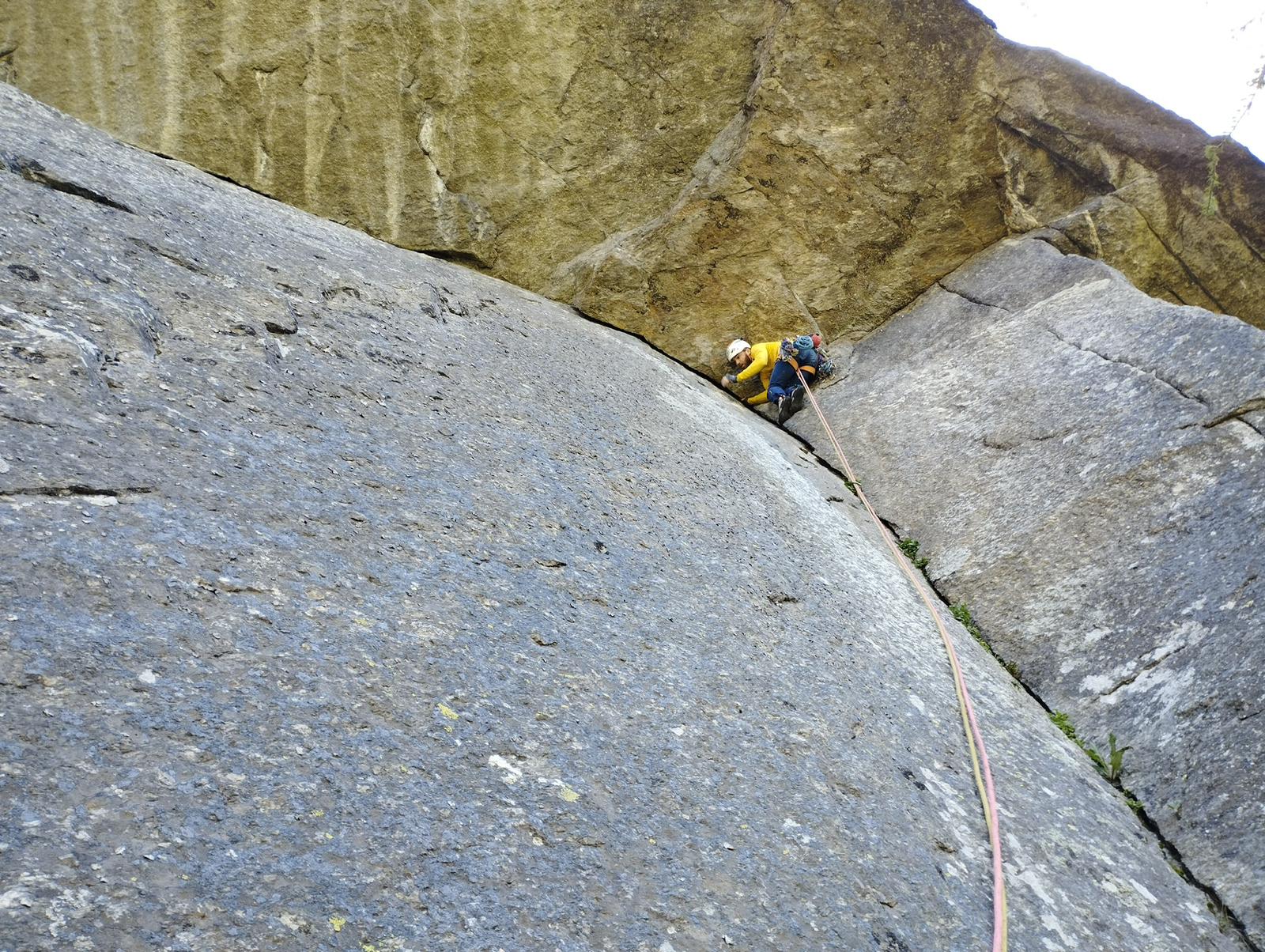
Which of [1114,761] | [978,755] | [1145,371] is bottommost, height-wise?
[978,755]

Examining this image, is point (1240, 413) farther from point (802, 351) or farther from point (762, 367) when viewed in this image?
point (762, 367)

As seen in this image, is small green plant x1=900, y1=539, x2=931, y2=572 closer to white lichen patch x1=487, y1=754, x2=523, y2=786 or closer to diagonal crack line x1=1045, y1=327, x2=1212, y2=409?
diagonal crack line x1=1045, y1=327, x2=1212, y2=409

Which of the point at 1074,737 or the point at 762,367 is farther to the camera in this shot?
the point at 762,367

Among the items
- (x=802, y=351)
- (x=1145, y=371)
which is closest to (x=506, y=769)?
(x=1145, y=371)

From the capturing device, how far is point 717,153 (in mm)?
8789

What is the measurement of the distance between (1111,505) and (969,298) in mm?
3442

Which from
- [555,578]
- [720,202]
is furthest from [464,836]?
[720,202]

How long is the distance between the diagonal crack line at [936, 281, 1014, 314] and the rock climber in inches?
54.9

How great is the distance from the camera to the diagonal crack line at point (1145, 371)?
18.3 ft

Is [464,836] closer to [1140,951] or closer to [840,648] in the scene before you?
[840,648]

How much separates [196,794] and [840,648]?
2825 mm

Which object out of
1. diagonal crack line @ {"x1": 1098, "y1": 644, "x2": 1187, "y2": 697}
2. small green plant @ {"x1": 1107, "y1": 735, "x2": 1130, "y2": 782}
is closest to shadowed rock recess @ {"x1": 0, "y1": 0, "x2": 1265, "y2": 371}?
diagonal crack line @ {"x1": 1098, "y1": 644, "x2": 1187, "y2": 697}

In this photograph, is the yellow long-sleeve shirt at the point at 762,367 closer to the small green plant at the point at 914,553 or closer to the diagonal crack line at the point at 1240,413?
the small green plant at the point at 914,553

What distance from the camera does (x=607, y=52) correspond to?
860cm
